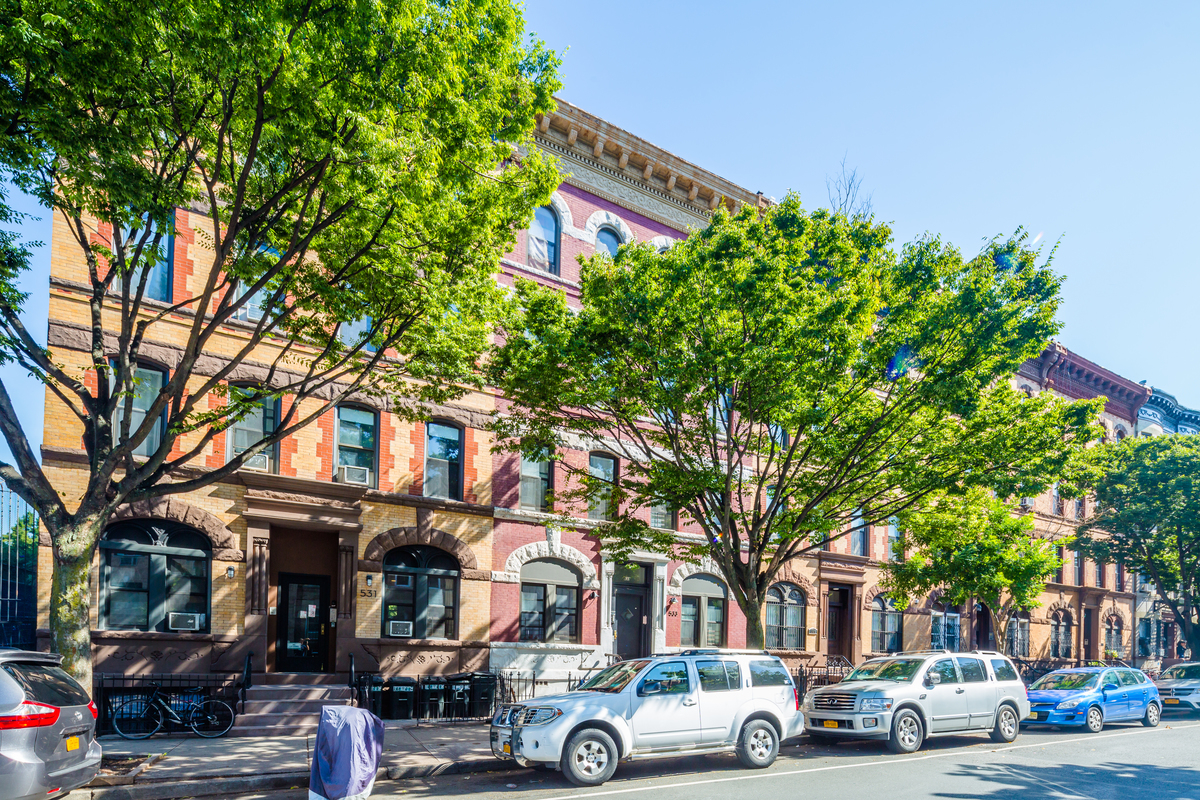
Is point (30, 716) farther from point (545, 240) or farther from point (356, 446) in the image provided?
point (545, 240)

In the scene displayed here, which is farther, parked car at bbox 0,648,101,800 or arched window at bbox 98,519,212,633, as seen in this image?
arched window at bbox 98,519,212,633

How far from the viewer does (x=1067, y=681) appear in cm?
1919

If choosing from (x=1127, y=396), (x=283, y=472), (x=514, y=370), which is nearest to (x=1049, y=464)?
(x=514, y=370)

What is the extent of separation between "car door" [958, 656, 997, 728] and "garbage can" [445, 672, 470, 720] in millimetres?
9780

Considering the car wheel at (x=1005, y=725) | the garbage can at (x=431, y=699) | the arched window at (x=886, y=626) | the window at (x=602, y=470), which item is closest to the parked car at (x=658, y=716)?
the car wheel at (x=1005, y=725)

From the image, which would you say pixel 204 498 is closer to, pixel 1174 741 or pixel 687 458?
pixel 687 458

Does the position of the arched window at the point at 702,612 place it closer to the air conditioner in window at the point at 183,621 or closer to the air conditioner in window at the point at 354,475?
the air conditioner in window at the point at 354,475

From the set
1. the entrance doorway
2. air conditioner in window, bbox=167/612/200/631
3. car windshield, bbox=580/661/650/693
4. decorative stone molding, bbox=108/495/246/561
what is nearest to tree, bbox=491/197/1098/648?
car windshield, bbox=580/661/650/693

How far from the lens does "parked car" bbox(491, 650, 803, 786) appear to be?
11.1 m

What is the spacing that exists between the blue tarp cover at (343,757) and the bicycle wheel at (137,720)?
22.7 feet

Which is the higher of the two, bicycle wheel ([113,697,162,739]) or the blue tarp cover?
the blue tarp cover

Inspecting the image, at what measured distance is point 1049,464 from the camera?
52.1 ft

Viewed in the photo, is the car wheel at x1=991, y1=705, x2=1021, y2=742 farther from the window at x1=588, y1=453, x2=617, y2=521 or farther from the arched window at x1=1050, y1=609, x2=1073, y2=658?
the arched window at x1=1050, y1=609, x2=1073, y2=658

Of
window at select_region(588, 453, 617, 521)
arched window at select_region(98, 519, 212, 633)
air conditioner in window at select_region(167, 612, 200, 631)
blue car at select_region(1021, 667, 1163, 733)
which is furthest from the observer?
window at select_region(588, 453, 617, 521)
